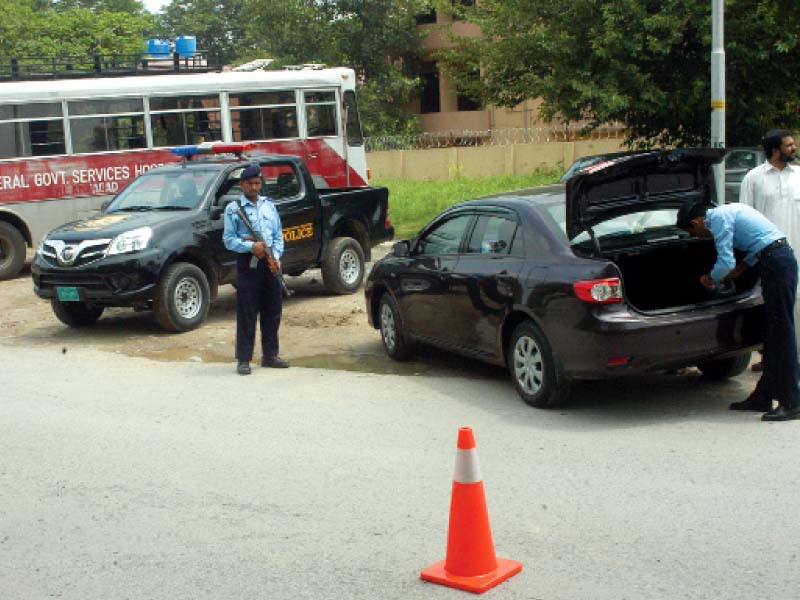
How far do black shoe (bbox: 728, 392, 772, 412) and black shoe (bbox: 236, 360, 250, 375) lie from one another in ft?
14.3

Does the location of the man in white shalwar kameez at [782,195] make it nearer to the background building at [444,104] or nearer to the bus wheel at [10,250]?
the bus wheel at [10,250]

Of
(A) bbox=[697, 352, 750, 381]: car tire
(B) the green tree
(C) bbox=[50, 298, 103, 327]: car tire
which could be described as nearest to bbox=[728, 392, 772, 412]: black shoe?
(A) bbox=[697, 352, 750, 381]: car tire

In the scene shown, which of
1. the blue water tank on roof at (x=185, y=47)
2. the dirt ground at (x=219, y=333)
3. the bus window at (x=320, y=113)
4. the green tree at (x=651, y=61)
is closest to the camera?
the dirt ground at (x=219, y=333)

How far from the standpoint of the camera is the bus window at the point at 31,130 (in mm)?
17766

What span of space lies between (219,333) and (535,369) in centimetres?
526

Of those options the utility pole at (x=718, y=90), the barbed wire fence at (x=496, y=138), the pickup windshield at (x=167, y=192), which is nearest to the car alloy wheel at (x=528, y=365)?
the pickup windshield at (x=167, y=192)

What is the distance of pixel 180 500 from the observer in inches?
257

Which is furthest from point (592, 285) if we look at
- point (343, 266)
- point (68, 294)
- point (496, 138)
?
point (496, 138)

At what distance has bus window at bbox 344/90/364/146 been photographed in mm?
20281

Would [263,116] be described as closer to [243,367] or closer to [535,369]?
[243,367]

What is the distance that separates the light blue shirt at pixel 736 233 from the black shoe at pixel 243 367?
4396 mm

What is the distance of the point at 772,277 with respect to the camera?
7.77m

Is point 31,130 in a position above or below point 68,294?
above

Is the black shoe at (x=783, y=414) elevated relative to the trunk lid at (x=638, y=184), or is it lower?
lower
